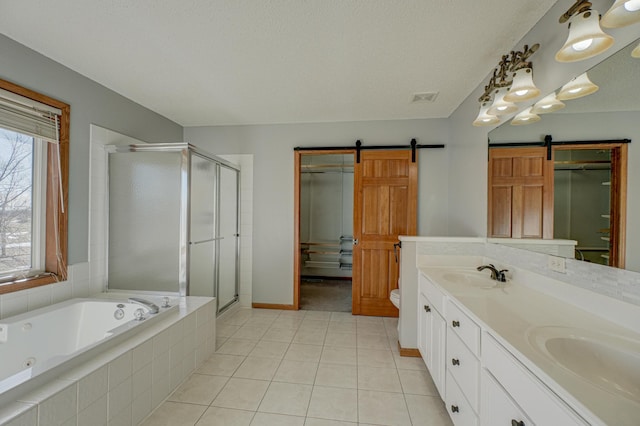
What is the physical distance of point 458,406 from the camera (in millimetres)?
1349

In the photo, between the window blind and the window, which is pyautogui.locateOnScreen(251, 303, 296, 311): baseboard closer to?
the window

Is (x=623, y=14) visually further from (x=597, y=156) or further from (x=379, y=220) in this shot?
(x=379, y=220)

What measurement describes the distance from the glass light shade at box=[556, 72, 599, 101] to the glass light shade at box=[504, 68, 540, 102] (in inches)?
6.1

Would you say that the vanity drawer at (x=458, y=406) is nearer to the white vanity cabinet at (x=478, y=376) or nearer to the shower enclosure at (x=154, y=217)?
the white vanity cabinet at (x=478, y=376)

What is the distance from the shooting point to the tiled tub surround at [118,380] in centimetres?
108

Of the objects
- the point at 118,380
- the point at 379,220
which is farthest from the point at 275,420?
the point at 379,220

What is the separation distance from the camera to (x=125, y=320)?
204cm

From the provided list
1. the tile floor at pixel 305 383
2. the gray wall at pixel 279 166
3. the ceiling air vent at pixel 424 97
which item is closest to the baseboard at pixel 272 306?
the gray wall at pixel 279 166

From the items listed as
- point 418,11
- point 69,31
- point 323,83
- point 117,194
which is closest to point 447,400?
point 418,11

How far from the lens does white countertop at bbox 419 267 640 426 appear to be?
597mm

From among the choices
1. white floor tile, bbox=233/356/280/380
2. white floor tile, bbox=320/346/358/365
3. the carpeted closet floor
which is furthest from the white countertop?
the carpeted closet floor

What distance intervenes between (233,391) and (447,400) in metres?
1.37

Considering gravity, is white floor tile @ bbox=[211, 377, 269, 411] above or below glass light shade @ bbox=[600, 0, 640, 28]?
below

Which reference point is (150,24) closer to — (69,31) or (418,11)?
(69,31)
